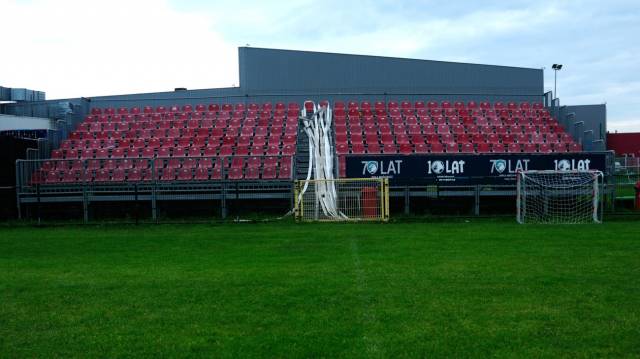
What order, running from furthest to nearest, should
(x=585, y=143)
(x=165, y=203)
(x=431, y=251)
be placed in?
(x=585, y=143) < (x=165, y=203) < (x=431, y=251)

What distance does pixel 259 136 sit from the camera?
2341 cm

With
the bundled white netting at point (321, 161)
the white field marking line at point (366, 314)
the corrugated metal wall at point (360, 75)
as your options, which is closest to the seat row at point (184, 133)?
the bundled white netting at point (321, 161)

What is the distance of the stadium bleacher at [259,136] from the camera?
20.1 metres

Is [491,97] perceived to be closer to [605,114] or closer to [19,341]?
[605,114]

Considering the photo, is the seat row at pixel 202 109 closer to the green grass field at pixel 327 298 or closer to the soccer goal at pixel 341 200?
the soccer goal at pixel 341 200

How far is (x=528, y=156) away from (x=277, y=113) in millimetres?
12065

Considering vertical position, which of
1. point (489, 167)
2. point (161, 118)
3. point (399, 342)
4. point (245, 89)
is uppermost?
point (245, 89)

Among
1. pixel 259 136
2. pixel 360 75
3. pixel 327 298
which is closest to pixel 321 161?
pixel 259 136

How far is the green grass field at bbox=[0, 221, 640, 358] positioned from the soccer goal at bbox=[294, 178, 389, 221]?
482 cm

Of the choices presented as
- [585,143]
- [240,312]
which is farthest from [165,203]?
[585,143]

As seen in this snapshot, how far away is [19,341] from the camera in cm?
552

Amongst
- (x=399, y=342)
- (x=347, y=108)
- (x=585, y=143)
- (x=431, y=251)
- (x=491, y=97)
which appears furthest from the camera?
(x=491, y=97)

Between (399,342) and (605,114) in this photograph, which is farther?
(605,114)

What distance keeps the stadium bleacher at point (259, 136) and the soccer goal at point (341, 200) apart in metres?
1.90
